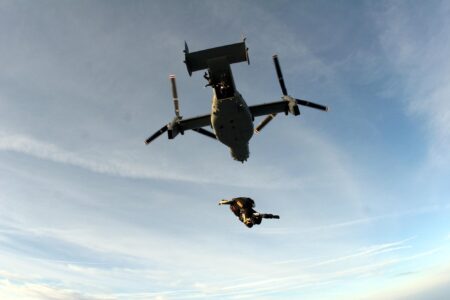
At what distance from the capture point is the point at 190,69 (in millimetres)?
25312

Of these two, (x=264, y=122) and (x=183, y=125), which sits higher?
(x=264, y=122)

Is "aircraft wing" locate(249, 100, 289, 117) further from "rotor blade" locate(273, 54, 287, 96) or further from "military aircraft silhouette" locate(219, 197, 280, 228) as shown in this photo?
"military aircraft silhouette" locate(219, 197, 280, 228)

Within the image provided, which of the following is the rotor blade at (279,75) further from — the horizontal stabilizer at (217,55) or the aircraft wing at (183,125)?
the aircraft wing at (183,125)

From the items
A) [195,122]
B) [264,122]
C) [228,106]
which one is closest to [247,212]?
[228,106]

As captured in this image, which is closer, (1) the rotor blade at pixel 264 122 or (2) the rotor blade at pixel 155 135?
(2) the rotor blade at pixel 155 135

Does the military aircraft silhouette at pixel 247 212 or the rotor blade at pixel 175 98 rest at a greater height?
the rotor blade at pixel 175 98

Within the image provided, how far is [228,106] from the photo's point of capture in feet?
83.0

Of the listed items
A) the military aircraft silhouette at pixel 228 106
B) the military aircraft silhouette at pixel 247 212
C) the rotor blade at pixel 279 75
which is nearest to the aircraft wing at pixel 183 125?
the military aircraft silhouette at pixel 228 106

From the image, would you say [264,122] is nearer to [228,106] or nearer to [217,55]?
[228,106]

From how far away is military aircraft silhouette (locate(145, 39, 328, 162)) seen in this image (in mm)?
24781

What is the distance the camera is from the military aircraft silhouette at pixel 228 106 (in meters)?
24.8

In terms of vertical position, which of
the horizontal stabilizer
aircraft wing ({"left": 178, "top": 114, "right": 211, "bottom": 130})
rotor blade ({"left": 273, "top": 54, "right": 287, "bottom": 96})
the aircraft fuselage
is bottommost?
the aircraft fuselage

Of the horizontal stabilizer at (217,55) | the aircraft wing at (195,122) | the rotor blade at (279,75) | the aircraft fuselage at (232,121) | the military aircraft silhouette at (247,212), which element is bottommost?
the military aircraft silhouette at (247,212)

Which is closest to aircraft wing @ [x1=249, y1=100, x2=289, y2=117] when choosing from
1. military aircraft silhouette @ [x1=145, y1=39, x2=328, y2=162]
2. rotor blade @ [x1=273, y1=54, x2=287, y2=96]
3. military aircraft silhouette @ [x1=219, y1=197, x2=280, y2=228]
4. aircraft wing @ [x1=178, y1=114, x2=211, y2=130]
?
military aircraft silhouette @ [x1=145, y1=39, x2=328, y2=162]
